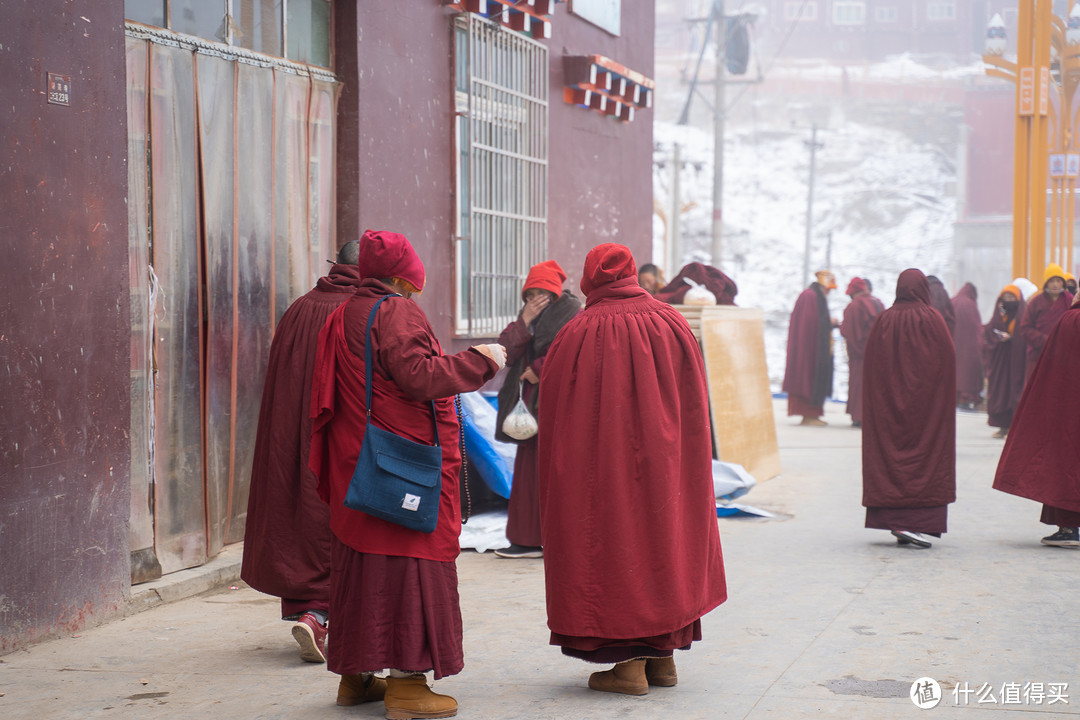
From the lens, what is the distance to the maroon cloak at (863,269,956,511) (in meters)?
6.84

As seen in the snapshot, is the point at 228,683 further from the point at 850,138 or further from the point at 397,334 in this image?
the point at 850,138

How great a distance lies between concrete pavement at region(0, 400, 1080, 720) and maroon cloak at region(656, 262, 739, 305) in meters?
3.49

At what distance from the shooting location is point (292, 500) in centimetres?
473

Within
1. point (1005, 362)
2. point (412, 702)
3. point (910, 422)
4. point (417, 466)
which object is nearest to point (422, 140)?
point (910, 422)

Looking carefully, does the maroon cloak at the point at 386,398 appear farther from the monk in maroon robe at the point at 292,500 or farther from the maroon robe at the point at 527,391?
the maroon robe at the point at 527,391

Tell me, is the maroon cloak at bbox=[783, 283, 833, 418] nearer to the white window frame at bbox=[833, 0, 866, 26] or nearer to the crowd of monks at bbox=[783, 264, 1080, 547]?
the crowd of monks at bbox=[783, 264, 1080, 547]

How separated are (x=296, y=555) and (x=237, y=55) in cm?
290

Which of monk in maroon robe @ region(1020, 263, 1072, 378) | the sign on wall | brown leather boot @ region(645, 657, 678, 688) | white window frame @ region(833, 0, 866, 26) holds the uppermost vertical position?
white window frame @ region(833, 0, 866, 26)

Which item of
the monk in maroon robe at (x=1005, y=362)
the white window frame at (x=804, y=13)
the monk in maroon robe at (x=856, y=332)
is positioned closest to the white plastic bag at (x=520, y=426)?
the monk in maroon robe at (x=1005, y=362)

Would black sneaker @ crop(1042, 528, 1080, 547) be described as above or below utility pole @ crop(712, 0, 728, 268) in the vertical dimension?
below

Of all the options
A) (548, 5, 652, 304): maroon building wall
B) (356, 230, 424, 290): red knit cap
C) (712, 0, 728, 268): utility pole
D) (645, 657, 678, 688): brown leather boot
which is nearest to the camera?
(356, 230, 424, 290): red knit cap

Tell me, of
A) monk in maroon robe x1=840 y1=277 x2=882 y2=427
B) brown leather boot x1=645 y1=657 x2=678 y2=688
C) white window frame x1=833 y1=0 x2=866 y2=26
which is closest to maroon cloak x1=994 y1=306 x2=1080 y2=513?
brown leather boot x1=645 y1=657 x2=678 y2=688

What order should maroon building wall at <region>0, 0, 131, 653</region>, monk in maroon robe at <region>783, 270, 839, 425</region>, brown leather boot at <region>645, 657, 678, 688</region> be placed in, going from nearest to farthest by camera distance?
brown leather boot at <region>645, 657, 678, 688</region>
maroon building wall at <region>0, 0, 131, 653</region>
monk in maroon robe at <region>783, 270, 839, 425</region>

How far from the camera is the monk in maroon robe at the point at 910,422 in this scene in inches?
269
